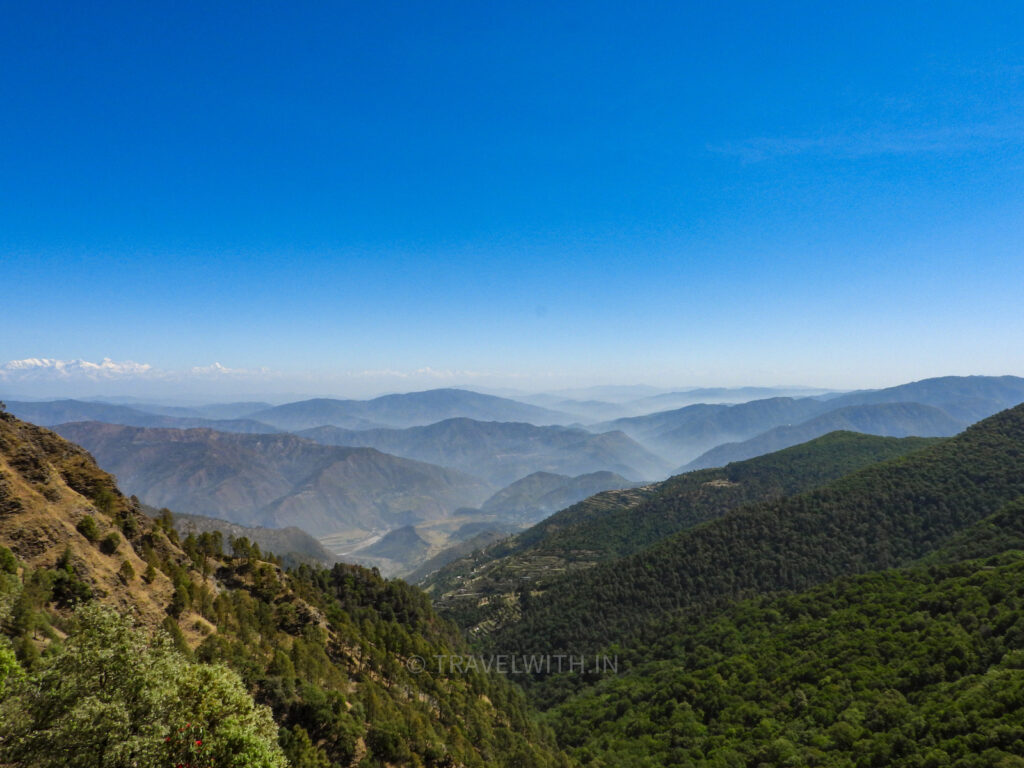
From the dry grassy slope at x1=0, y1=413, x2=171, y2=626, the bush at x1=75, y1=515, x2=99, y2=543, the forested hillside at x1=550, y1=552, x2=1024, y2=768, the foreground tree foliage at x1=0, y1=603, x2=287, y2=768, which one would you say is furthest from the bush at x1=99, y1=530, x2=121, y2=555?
the forested hillside at x1=550, y1=552, x2=1024, y2=768

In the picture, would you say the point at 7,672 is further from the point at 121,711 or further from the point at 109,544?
Result: the point at 109,544

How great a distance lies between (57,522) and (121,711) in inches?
1338

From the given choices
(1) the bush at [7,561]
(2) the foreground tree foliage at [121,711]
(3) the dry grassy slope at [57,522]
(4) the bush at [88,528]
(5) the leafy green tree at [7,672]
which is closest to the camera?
(2) the foreground tree foliage at [121,711]

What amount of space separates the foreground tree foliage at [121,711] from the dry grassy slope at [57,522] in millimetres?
18059

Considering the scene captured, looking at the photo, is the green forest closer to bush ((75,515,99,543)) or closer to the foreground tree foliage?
the foreground tree foliage

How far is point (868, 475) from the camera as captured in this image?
159000 mm

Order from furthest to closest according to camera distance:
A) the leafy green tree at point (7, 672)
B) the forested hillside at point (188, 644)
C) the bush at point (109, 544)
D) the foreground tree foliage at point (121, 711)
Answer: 1. the bush at point (109, 544)
2. the forested hillside at point (188, 644)
3. the leafy green tree at point (7, 672)
4. the foreground tree foliage at point (121, 711)

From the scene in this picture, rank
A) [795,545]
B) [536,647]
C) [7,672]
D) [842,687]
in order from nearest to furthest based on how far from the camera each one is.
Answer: [7,672] → [842,687] → [536,647] → [795,545]

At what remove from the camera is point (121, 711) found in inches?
707

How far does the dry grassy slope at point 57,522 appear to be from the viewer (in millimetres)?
37906

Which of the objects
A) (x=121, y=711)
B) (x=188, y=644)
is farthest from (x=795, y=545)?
(x=121, y=711)

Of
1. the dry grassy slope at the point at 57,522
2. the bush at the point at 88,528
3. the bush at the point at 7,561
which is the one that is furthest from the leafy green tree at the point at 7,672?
the bush at the point at 88,528

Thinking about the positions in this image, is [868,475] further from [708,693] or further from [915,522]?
[708,693]

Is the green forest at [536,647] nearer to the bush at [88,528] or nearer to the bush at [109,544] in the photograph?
the bush at [109,544]
